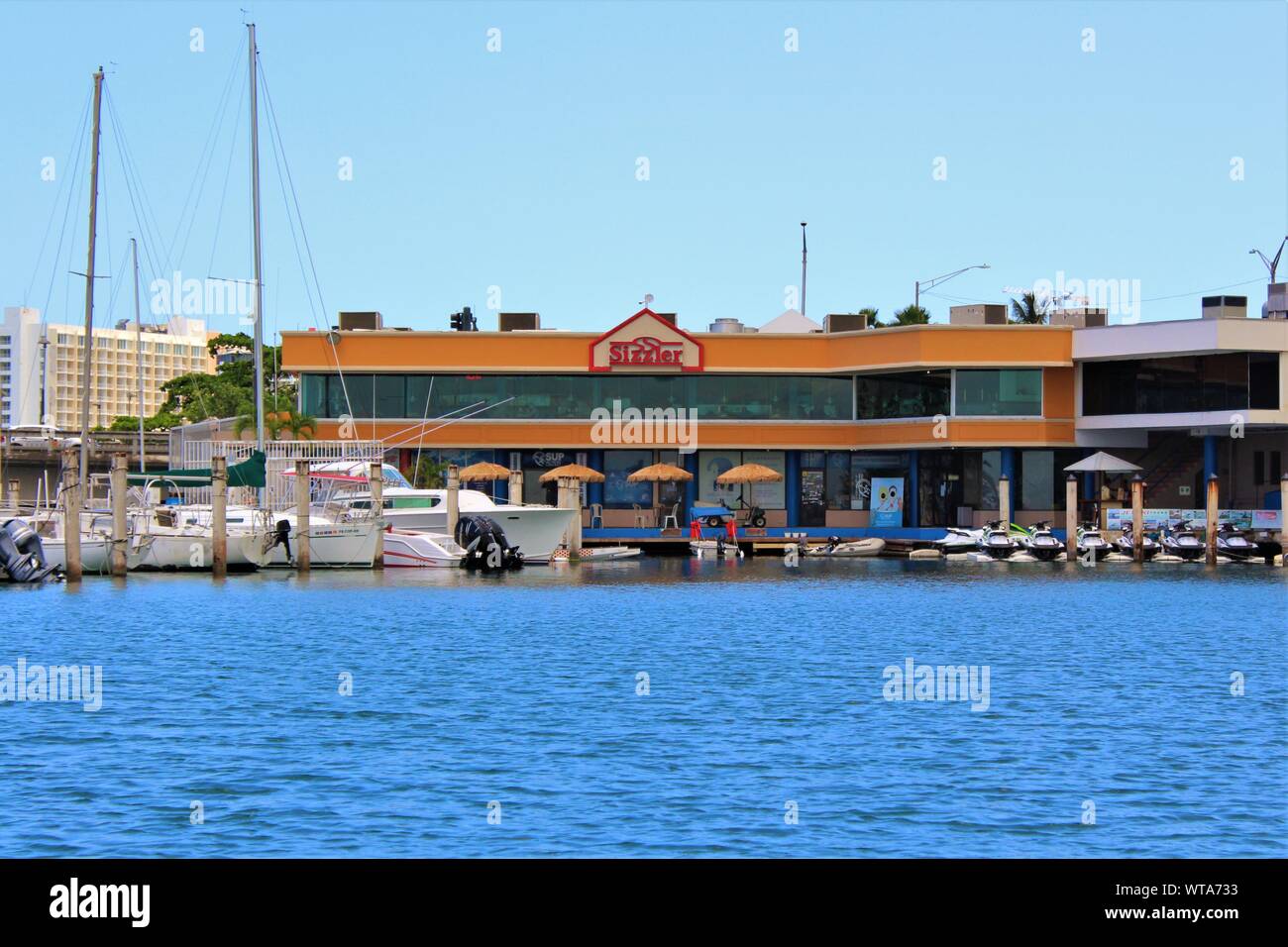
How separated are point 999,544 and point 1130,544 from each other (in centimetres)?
611

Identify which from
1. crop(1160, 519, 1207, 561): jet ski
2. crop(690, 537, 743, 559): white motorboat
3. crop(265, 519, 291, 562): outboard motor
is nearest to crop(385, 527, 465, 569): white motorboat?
crop(265, 519, 291, 562): outboard motor

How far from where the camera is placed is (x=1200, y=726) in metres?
25.1

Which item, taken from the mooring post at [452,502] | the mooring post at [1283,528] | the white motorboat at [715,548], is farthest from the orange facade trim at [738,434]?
the mooring post at [452,502]

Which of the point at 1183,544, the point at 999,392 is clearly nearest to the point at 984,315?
the point at 999,392

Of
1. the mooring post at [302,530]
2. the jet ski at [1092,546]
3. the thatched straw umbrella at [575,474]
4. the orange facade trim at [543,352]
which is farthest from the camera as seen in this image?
the orange facade trim at [543,352]

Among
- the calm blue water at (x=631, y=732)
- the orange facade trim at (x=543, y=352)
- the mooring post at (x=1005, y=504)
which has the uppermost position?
the orange facade trim at (x=543, y=352)

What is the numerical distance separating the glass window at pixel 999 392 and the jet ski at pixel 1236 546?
11.3 m

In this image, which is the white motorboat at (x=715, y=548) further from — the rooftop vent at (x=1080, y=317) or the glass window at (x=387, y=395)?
the rooftop vent at (x=1080, y=317)

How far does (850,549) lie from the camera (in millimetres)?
74375

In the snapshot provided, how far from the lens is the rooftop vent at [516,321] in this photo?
3162 inches

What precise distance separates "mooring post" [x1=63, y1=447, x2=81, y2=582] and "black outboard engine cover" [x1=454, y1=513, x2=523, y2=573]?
47.3 feet

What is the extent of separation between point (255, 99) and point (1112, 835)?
2062 inches
